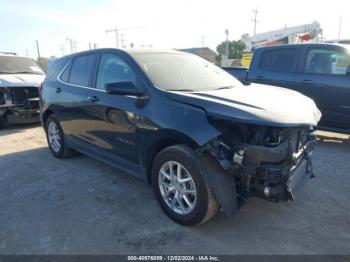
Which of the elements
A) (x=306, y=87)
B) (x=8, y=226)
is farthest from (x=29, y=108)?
(x=306, y=87)

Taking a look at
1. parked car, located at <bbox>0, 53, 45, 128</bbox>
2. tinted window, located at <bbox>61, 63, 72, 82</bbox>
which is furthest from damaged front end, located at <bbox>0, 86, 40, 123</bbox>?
tinted window, located at <bbox>61, 63, 72, 82</bbox>

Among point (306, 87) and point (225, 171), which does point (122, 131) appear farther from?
point (306, 87)

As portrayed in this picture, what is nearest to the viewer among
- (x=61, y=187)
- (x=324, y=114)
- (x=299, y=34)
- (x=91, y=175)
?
(x=61, y=187)

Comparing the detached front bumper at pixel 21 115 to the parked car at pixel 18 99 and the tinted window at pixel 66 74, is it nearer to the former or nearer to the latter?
the parked car at pixel 18 99

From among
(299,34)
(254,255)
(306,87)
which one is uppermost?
(299,34)

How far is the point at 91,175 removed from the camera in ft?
14.5

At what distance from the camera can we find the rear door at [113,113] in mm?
3387

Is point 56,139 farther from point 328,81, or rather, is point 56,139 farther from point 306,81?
point 328,81

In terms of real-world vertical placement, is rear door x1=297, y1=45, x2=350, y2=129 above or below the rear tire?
above

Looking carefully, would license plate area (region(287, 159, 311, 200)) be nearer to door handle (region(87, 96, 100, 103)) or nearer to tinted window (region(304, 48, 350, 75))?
door handle (region(87, 96, 100, 103))

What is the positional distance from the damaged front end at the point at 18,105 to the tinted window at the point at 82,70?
12.0 feet

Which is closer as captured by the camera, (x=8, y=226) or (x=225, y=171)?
(x=225, y=171)

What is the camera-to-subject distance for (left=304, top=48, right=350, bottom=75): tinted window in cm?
547

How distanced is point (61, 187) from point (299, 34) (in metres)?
16.5
